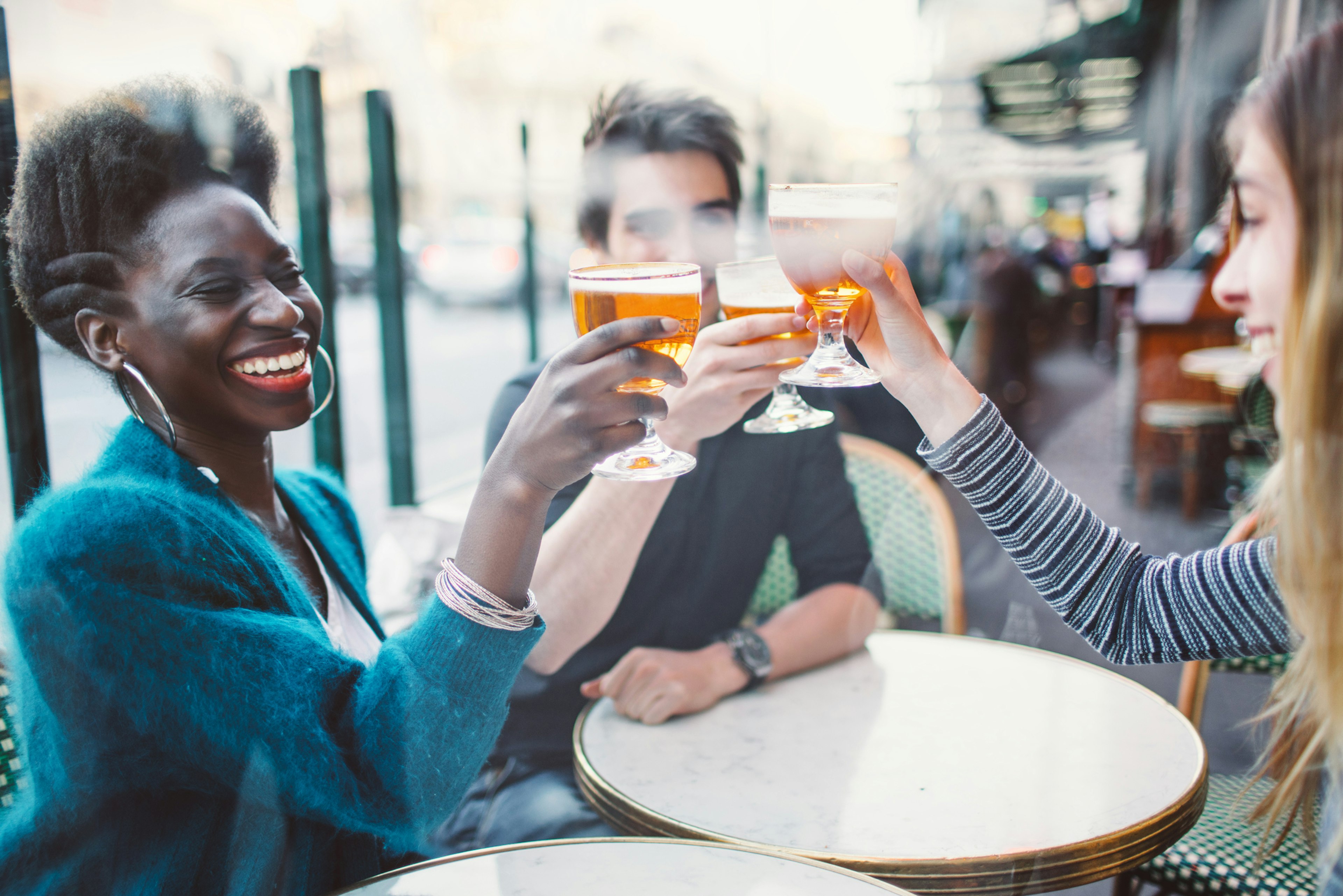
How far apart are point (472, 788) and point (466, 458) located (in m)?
0.99

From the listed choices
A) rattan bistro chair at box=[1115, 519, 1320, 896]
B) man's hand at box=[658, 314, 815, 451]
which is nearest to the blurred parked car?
man's hand at box=[658, 314, 815, 451]

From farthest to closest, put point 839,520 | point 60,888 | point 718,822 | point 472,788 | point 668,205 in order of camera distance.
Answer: point 839,520 < point 668,205 < point 472,788 < point 718,822 < point 60,888

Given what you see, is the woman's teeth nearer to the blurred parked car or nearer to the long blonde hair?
the long blonde hair

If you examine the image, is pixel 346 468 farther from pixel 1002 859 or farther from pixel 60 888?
pixel 1002 859

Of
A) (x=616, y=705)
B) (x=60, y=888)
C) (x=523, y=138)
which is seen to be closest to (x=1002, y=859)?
(x=616, y=705)

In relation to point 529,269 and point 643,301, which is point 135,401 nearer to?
point 643,301

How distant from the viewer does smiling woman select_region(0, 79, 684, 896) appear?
83 centimetres

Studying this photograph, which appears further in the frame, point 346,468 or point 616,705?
point 346,468

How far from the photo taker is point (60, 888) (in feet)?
3.01

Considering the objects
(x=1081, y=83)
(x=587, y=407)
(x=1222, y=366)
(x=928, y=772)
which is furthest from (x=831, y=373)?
(x=1222, y=366)

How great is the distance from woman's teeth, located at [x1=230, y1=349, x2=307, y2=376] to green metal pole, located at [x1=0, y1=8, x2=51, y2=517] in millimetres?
265

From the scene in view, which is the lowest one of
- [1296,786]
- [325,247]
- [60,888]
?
[1296,786]

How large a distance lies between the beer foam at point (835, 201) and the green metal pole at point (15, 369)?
892mm

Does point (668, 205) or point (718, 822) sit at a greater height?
point (668, 205)
